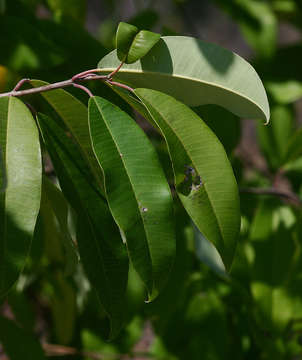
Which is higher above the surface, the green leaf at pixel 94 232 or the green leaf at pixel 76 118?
the green leaf at pixel 76 118

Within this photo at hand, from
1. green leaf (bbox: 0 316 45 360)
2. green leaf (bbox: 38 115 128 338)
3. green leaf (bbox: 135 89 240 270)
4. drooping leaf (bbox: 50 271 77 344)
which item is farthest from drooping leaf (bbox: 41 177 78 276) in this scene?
drooping leaf (bbox: 50 271 77 344)

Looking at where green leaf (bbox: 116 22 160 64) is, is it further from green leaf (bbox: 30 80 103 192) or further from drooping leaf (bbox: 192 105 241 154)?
drooping leaf (bbox: 192 105 241 154)

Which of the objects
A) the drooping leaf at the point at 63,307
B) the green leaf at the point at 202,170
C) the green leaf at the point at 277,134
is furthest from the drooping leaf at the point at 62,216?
the green leaf at the point at 277,134

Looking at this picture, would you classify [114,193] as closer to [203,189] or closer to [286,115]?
[203,189]

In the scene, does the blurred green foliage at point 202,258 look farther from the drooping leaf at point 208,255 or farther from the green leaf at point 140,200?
the green leaf at point 140,200

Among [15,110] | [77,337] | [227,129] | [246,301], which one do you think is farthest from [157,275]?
[77,337]

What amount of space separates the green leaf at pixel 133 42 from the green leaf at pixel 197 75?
0.03m

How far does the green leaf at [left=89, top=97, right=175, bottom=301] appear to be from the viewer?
0.56 meters

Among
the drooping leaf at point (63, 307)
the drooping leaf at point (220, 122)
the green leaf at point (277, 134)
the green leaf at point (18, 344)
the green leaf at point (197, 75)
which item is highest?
the green leaf at point (197, 75)

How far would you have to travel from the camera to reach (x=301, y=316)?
1.18 meters

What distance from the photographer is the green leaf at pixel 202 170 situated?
583mm

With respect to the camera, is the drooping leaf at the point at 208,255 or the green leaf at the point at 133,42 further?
the drooping leaf at the point at 208,255

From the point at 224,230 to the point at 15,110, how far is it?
0.28 meters

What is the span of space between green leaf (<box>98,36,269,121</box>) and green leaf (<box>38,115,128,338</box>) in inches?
4.6
